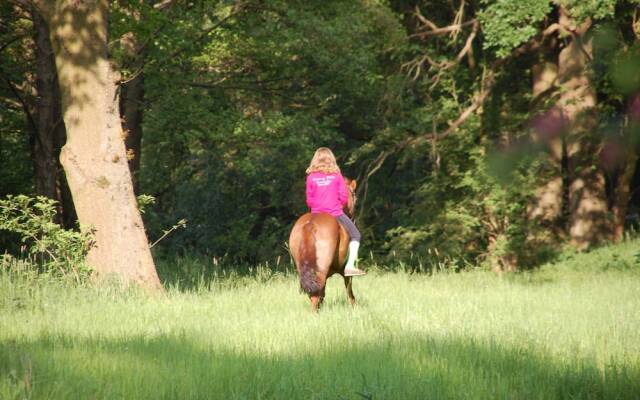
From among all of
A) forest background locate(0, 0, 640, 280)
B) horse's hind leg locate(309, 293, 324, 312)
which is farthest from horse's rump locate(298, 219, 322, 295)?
forest background locate(0, 0, 640, 280)

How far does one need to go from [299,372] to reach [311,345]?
1.33 metres

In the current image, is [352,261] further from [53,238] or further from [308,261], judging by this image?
[53,238]

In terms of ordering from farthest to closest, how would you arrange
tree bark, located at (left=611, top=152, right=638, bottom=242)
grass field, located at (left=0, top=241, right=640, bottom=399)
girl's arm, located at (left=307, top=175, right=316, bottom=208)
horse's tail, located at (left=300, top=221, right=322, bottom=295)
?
tree bark, located at (left=611, top=152, right=638, bottom=242) < girl's arm, located at (left=307, top=175, right=316, bottom=208) < horse's tail, located at (left=300, top=221, right=322, bottom=295) < grass field, located at (left=0, top=241, right=640, bottom=399)

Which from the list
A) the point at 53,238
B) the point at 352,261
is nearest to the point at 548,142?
the point at 352,261

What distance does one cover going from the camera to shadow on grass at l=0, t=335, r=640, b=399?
6312 millimetres

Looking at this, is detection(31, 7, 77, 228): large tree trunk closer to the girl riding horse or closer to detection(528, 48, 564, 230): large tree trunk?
the girl riding horse

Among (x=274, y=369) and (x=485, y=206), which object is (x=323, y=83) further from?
(x=274, y=369)

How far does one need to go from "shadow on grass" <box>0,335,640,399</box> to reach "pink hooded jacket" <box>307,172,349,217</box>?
11.6 feet

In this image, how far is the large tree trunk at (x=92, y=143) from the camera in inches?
528

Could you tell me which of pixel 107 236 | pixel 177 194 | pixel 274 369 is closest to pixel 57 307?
pixel 107 236

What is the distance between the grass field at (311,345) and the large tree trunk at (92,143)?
1.14m

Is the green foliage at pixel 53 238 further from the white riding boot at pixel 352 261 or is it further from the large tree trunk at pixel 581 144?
the large tree trunk at pixel 581 144

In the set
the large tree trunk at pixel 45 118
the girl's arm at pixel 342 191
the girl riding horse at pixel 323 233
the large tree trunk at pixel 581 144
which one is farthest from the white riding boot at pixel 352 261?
the large tree trunk at pixel 581 144

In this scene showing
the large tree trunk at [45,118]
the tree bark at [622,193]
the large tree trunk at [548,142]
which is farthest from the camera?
the tree bark at [622,193]
